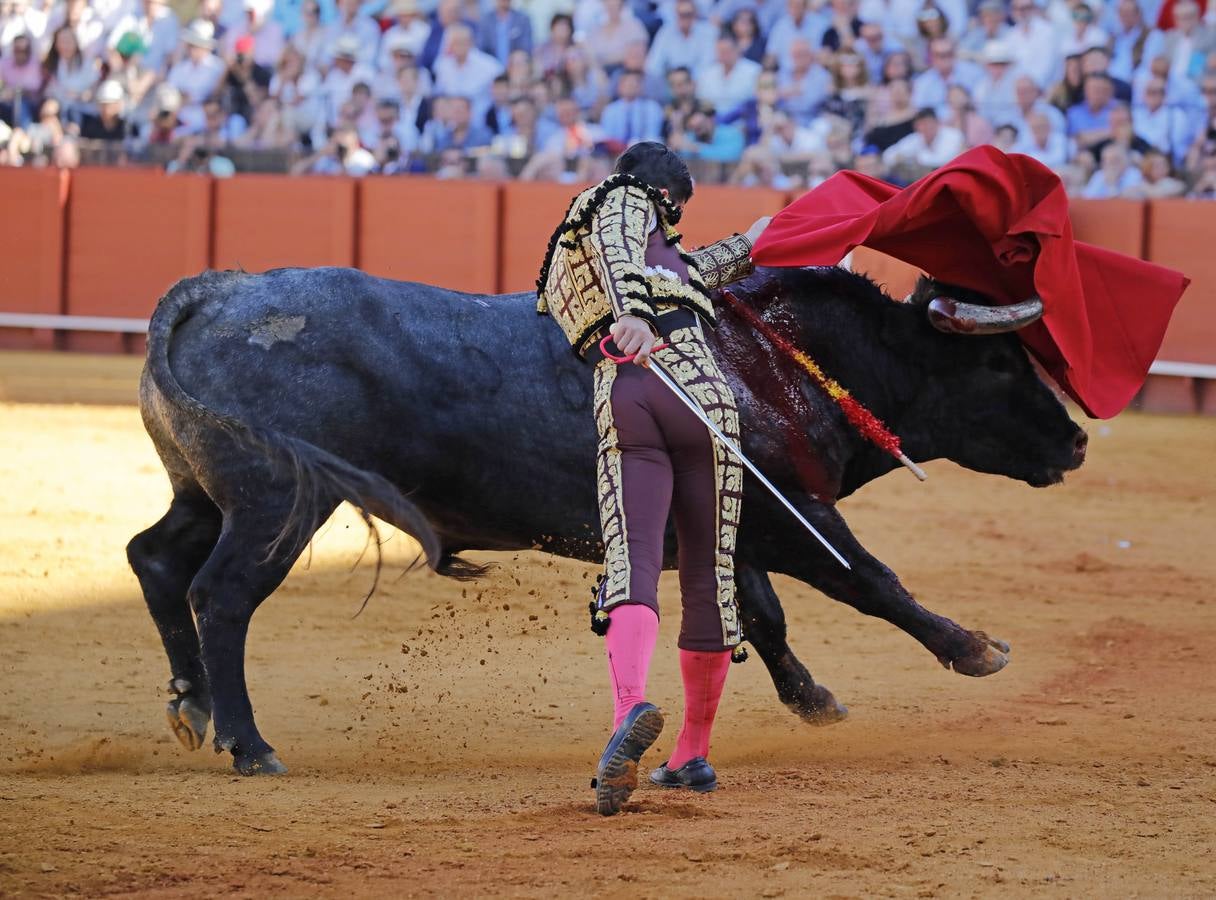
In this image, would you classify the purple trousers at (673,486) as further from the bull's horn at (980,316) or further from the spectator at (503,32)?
the spectator at (503,32)

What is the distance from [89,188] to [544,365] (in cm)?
965

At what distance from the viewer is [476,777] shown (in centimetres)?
366

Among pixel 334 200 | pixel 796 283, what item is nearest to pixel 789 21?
pixel 334 200

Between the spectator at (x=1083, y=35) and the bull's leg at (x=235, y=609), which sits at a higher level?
the spectator at (x=1083, y=35)

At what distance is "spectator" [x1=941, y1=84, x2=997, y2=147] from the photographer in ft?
33.6

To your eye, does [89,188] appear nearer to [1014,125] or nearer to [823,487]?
[1014,125]

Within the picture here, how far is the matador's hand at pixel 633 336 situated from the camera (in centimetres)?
304

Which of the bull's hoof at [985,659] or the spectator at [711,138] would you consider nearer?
the bull's hoof at [985,659]

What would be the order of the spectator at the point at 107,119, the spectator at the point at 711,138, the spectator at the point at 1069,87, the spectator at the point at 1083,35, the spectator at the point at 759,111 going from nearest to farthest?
the spectator at the point at 1069,87 < the spectator at the point at 1083,35 < the spectator at the point at 759,111 < the spectator at the point at 711,138 < the spectator at the point at 107,119

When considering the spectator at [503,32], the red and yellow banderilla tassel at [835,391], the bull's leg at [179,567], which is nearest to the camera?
the red and yellow banderilla tassel at [835,391]

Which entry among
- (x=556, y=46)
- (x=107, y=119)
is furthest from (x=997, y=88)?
(x=107, y=119)

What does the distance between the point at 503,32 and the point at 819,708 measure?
894 cm

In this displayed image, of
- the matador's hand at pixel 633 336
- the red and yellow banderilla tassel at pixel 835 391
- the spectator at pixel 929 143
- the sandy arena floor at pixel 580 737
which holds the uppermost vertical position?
the spectator at pixel 929 143

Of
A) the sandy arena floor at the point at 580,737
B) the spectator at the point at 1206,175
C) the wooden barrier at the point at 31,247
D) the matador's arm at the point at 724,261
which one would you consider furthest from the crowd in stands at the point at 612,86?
the matador's arm at the point at 724,261
